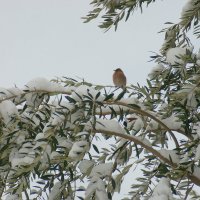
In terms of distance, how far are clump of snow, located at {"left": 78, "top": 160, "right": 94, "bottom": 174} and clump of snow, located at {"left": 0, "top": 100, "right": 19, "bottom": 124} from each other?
0.48 metres

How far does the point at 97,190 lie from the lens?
2486 mm

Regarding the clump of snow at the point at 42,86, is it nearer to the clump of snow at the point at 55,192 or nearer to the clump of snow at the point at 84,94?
the clump of snow at the point at 84,94

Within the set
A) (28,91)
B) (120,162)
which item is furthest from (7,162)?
(120,162)

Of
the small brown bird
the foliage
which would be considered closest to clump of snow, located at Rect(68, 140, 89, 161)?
the foliage

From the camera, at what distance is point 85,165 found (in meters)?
2.57

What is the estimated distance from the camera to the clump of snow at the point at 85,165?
2.56 metres

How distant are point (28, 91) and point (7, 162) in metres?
0.47

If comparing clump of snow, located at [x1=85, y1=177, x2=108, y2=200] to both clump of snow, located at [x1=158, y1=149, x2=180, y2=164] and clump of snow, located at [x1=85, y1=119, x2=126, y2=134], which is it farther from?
clump of snow, located at [x1=158, y1=149, x2=180, y2=164]

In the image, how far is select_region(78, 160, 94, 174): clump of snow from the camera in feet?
8.41

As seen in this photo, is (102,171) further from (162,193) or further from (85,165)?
(162,193)

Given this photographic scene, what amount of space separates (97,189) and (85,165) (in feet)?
0.52

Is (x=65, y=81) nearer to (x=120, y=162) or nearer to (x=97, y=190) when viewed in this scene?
(x=120, y=162)

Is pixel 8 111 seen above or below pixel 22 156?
above

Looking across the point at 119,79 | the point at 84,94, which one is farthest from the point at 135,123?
the point at 119,79
